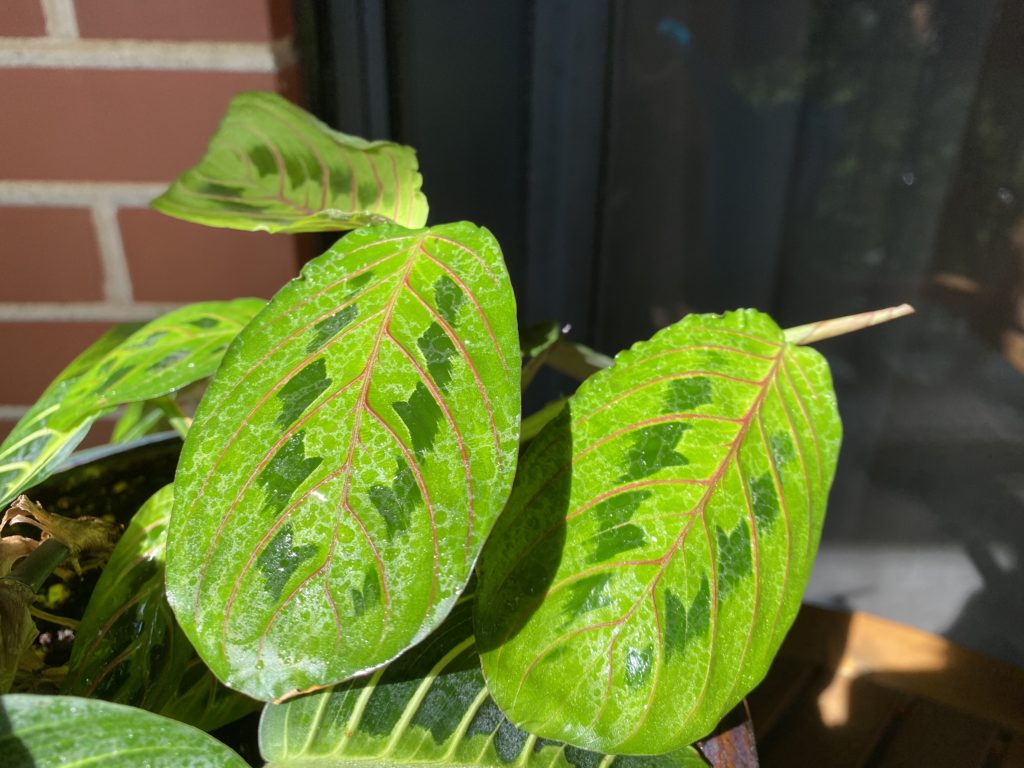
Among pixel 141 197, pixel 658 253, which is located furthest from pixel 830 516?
pixel 141 197

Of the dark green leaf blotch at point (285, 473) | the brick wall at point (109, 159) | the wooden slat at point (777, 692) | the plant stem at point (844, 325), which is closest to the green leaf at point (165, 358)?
the dark green leaf blotch at point (285, 473)

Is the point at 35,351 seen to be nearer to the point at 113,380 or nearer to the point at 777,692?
the point at 113,380

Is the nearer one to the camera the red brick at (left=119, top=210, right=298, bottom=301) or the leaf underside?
the leaf underside

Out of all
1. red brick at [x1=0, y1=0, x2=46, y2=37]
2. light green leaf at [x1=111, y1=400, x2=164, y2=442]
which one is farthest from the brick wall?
light green leaf at [x1=111, y1=400, x2=164, y2=442]

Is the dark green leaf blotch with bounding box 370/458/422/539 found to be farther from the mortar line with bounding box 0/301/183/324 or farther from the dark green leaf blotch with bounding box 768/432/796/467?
the mortar line with bounding box 0/301/183/324

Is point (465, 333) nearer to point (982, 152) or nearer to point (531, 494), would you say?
point (531, 494)

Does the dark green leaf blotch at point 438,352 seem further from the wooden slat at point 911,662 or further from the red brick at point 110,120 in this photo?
the wooden slat at point 911,662
